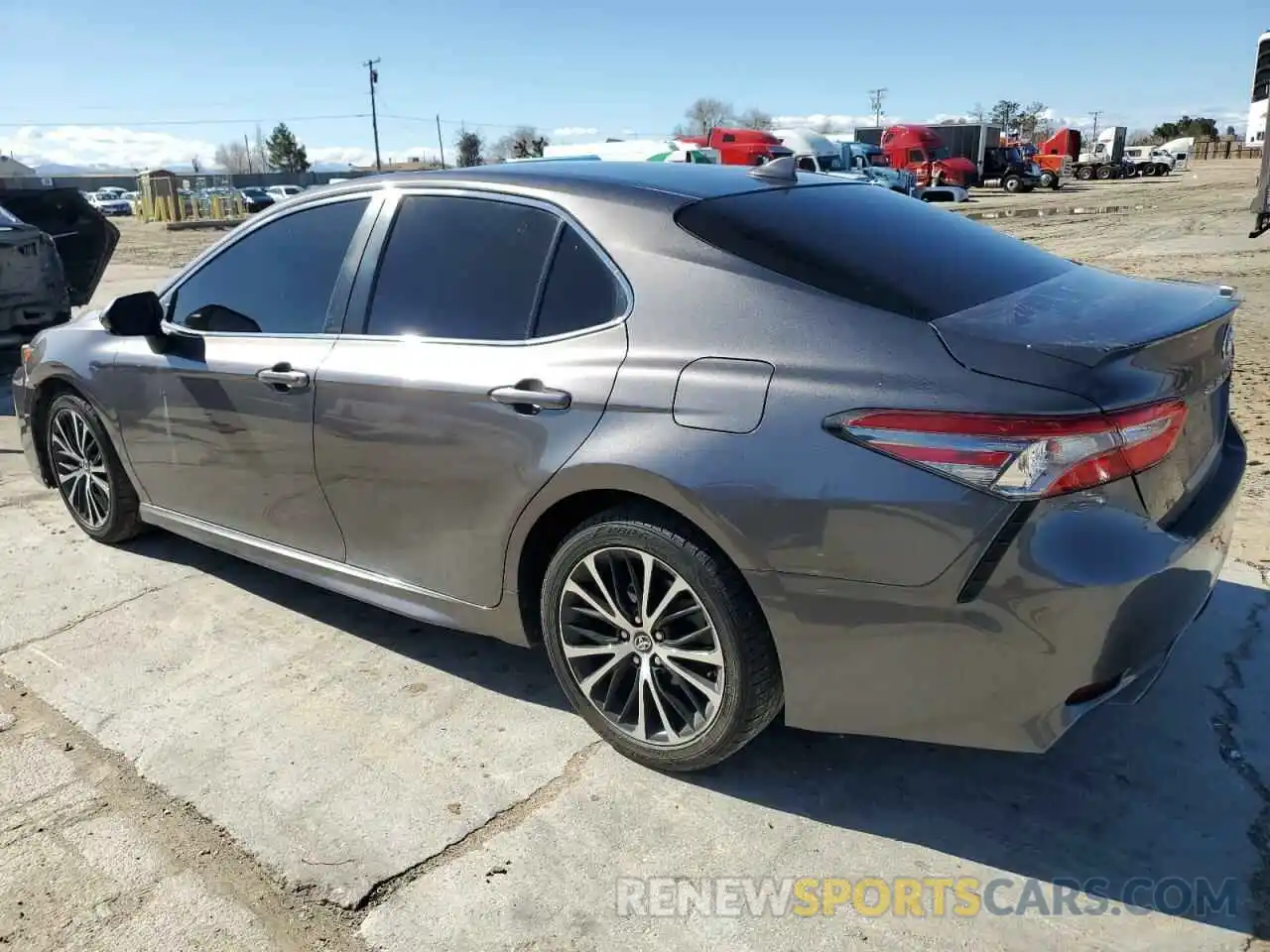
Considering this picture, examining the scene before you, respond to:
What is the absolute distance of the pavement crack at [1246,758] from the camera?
88.9 inches

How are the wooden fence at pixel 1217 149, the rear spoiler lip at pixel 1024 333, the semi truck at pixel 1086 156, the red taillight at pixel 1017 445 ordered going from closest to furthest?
the red taillight at pixel 1017 445, the rear spoiler lip at pixel 1024 333, the semi truck at pixel 1086 156, the wooden fence at pixel 1217 149

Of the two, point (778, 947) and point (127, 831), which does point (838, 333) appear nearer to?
point (778, 947)

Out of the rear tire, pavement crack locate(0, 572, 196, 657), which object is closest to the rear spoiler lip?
pavement crack locate(0, 572, 196, 657)

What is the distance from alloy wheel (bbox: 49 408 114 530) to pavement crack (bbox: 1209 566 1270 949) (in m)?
4.48

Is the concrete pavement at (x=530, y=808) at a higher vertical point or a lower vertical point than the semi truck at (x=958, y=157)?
lower

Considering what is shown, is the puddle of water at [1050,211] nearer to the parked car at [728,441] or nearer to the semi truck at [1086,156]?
the semi truck at [1086,156]

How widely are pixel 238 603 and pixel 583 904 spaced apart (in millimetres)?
2342

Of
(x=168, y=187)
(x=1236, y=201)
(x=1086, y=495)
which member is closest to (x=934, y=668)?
(x=1086, y=495)

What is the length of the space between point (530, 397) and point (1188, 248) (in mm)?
16477

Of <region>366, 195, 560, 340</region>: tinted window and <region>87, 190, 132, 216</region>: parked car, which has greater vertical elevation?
<region>87, 190, 132, 216</region>: parked car

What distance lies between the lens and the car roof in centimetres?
294

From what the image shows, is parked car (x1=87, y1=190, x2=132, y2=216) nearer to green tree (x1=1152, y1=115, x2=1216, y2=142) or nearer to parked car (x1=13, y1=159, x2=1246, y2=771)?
parked car (x1=13, y1=159, x2=1246, y2=771)

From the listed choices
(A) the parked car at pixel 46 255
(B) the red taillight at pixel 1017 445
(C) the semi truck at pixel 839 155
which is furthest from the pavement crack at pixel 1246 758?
(C) the semi truck at pixel 839 155

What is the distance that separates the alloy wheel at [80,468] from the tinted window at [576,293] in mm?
2691
